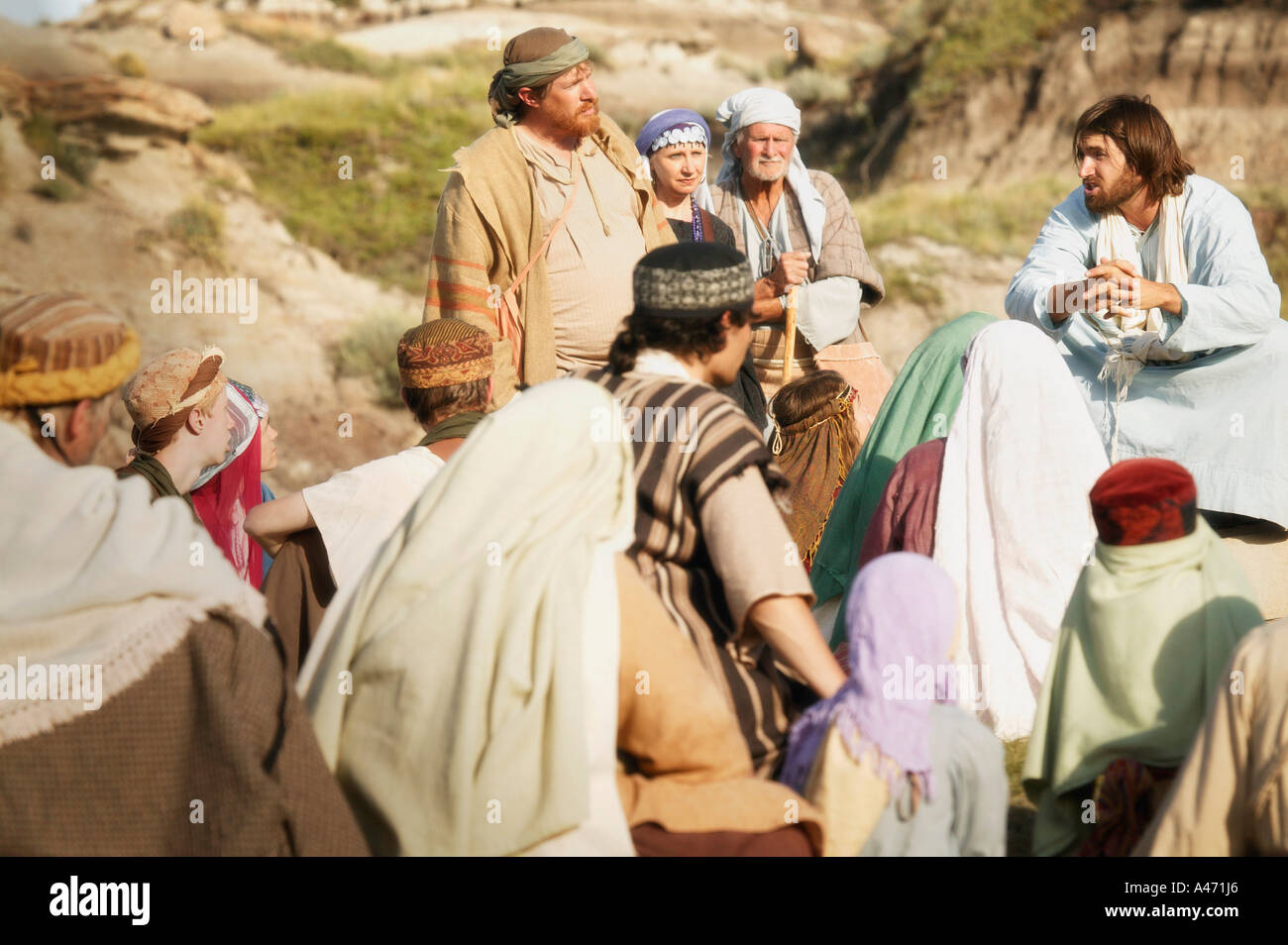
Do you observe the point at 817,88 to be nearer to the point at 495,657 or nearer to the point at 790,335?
the point at 790,335

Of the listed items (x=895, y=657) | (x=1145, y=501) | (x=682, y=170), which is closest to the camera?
(x=895, y=657)

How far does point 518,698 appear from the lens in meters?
2.91

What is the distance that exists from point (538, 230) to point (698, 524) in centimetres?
218

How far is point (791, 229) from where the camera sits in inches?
260

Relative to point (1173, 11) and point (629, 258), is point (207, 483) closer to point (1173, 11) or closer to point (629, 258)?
point (629, 258)

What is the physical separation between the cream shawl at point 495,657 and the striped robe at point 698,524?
0.30 meters

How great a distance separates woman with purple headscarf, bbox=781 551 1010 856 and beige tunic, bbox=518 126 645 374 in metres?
2.61

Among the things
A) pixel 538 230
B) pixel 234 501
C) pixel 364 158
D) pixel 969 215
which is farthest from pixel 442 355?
pixel 364 158

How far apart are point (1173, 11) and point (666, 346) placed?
63.9 ft

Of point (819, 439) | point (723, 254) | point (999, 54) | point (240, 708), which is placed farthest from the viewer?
point (999, 54)

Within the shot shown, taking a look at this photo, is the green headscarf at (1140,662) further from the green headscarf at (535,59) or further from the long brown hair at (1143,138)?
the green headscarf at (535,59)

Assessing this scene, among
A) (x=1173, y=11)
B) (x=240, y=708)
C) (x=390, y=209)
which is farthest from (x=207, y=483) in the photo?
(x=1173, y=11)

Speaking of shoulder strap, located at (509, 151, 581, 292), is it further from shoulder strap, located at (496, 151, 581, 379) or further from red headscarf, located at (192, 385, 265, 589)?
red headscarf, located at (192, 385, 265, 589)

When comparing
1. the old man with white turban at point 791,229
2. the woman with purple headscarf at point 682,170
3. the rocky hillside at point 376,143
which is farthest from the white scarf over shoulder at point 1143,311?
the rocky hillside at point 376,143
